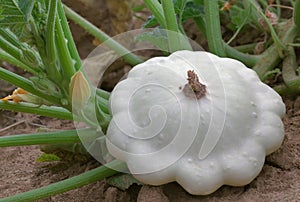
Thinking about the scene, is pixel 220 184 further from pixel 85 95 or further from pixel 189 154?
pixel 85 95

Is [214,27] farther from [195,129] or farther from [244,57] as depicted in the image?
[195,129]

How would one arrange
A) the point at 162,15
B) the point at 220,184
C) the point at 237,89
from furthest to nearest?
1. the point at 162,15
2. the point at 237,89
3. the point at 220,184

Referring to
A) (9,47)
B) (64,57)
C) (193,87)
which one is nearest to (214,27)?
(193,87)

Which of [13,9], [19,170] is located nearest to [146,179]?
[13,9]

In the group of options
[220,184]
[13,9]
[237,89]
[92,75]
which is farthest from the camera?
[92,75]

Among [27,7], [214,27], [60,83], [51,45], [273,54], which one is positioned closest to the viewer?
[27,7]

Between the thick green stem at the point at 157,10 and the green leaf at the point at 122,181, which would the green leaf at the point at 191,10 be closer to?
the thick green stem at the point at 157,10
